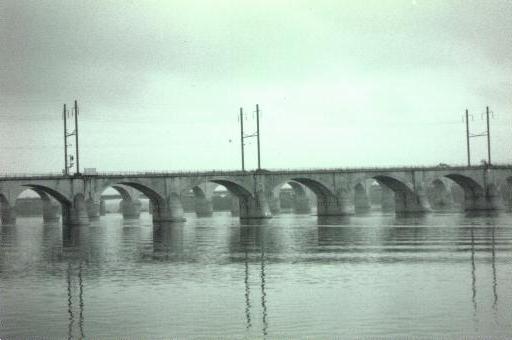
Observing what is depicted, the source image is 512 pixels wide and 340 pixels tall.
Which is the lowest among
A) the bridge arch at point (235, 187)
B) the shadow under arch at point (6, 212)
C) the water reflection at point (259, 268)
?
the water reflection at point (259, 268)

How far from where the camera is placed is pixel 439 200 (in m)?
146

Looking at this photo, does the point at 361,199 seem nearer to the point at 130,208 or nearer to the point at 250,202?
the point at 130,208

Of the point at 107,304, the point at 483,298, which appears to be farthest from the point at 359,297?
the point at 107,304

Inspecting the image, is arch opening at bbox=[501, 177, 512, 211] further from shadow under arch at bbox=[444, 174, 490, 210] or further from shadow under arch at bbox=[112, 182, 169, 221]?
shadow under arch at bbox=[112, 182, 169, 221]

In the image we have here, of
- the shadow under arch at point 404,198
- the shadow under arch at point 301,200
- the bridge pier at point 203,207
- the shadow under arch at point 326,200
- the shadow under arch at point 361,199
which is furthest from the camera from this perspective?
the shadow under arch at point 301,200

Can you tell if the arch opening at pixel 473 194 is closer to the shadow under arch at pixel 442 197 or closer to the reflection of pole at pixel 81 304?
the shadow under arch at pixel 442 197

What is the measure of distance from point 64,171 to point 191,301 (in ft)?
247

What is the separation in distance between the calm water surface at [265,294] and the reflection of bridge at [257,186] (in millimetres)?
52770

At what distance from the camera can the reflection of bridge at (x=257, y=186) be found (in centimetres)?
9288

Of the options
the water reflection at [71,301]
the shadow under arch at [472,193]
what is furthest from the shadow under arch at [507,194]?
the water reflection at [71,301]

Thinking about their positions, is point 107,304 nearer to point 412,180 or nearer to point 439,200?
point 412,180

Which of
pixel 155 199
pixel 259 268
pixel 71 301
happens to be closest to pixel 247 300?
pixel 71 301

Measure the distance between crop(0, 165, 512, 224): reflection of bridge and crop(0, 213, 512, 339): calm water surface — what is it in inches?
2078

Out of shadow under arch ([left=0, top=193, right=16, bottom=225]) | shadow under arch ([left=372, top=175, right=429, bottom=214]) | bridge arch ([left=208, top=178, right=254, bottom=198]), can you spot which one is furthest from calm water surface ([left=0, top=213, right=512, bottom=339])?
shadow under arch ([left=372, top=175, right=429, bottom=214])
